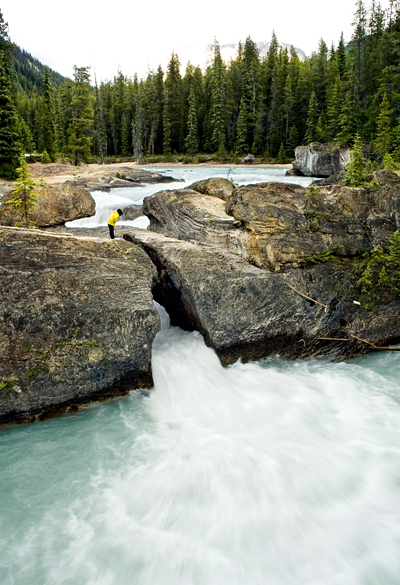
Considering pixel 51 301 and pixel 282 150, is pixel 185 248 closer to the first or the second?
pixel 51 301

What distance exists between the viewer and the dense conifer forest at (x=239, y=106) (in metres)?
43.8

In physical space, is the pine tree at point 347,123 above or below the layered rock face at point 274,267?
above

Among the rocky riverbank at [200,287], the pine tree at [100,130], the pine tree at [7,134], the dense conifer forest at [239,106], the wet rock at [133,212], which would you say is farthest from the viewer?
the pine tree at [100,130]

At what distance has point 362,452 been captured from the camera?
6.05 meters

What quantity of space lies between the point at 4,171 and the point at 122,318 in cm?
2680

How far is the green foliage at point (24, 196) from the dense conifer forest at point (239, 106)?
113 ft

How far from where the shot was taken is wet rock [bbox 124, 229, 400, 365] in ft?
Answer: 26.8

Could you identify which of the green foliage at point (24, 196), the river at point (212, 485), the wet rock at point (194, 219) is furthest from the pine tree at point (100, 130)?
the river at point (212, 485)

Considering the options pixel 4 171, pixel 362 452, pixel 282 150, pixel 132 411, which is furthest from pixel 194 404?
pixel 282 150

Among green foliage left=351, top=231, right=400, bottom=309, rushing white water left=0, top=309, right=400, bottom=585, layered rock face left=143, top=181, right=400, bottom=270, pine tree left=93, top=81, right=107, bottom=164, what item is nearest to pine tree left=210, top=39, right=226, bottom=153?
pine tree left=93, top=81, right=107, bottom=164

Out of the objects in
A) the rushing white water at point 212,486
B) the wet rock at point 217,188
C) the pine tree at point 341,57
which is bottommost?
the rushing white water at point 212,486

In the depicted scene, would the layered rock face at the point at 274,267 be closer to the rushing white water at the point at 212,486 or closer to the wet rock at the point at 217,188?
the wet rock at the point at 217,188

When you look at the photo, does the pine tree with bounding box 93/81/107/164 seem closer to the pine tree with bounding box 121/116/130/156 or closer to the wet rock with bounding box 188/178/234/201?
the pine tree with bounding box 121/116/130/156

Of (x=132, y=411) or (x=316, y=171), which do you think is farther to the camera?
(x=316, y=171)
